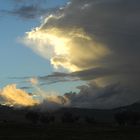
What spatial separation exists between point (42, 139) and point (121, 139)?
1753 cm

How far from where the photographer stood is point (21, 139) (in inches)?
3839

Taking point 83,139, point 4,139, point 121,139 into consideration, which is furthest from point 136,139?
point 4,139

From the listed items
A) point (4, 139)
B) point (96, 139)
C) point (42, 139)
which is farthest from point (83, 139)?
point (4, 139)

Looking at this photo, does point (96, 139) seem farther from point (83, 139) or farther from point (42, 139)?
point (42, 139)

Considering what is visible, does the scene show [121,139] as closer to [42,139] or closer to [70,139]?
[70,139]

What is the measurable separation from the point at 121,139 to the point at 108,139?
133 inches

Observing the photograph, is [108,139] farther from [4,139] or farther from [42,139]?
[4,139]

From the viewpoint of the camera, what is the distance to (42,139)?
94000mm

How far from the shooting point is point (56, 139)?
9750 cm

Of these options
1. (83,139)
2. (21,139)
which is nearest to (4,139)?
(21,139)

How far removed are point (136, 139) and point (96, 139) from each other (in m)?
8.88

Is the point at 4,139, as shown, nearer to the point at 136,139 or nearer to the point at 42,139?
the point at 42,139

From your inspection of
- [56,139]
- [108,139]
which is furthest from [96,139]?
[56,139]

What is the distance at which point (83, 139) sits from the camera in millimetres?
96625
